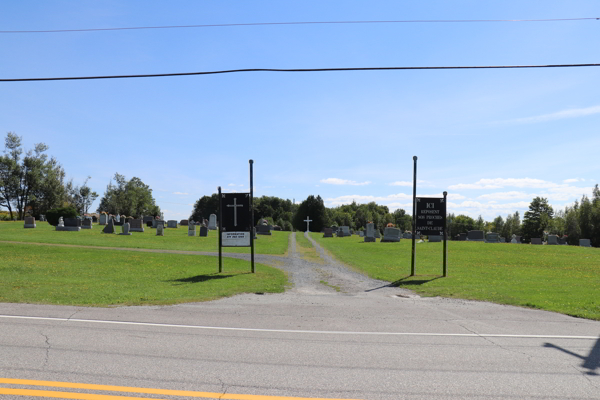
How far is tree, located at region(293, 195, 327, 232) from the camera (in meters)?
111

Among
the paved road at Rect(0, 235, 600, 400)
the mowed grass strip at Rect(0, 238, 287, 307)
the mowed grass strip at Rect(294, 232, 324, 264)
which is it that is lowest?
the mowed grass strip at Rect(294, 232, 324, 264)

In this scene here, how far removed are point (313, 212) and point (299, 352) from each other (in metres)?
105

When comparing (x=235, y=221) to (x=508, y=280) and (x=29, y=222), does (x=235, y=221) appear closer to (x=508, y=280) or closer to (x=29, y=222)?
(x=508, y=280)

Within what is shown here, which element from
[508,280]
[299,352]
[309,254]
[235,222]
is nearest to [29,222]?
[309,254]

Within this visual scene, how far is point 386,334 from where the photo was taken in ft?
25.7

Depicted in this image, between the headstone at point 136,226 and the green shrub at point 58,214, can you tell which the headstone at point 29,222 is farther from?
the headstone at point 136,226

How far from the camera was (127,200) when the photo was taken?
104000mm

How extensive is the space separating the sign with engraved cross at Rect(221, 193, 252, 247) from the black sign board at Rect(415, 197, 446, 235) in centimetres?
726

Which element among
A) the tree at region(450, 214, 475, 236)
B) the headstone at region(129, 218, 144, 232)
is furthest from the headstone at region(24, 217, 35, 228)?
the tree at region(450, 214, 475, 236)

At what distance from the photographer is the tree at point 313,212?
11081cm

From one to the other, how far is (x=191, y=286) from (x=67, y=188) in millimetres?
101273

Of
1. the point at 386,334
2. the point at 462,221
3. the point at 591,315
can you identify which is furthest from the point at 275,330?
the point at 462,221

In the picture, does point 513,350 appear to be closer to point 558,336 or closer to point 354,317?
point 558,336

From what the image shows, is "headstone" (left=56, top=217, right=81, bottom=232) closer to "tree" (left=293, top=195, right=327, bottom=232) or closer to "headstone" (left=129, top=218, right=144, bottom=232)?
"headstone" (left=129, top=218, right=144, bottom=232)
